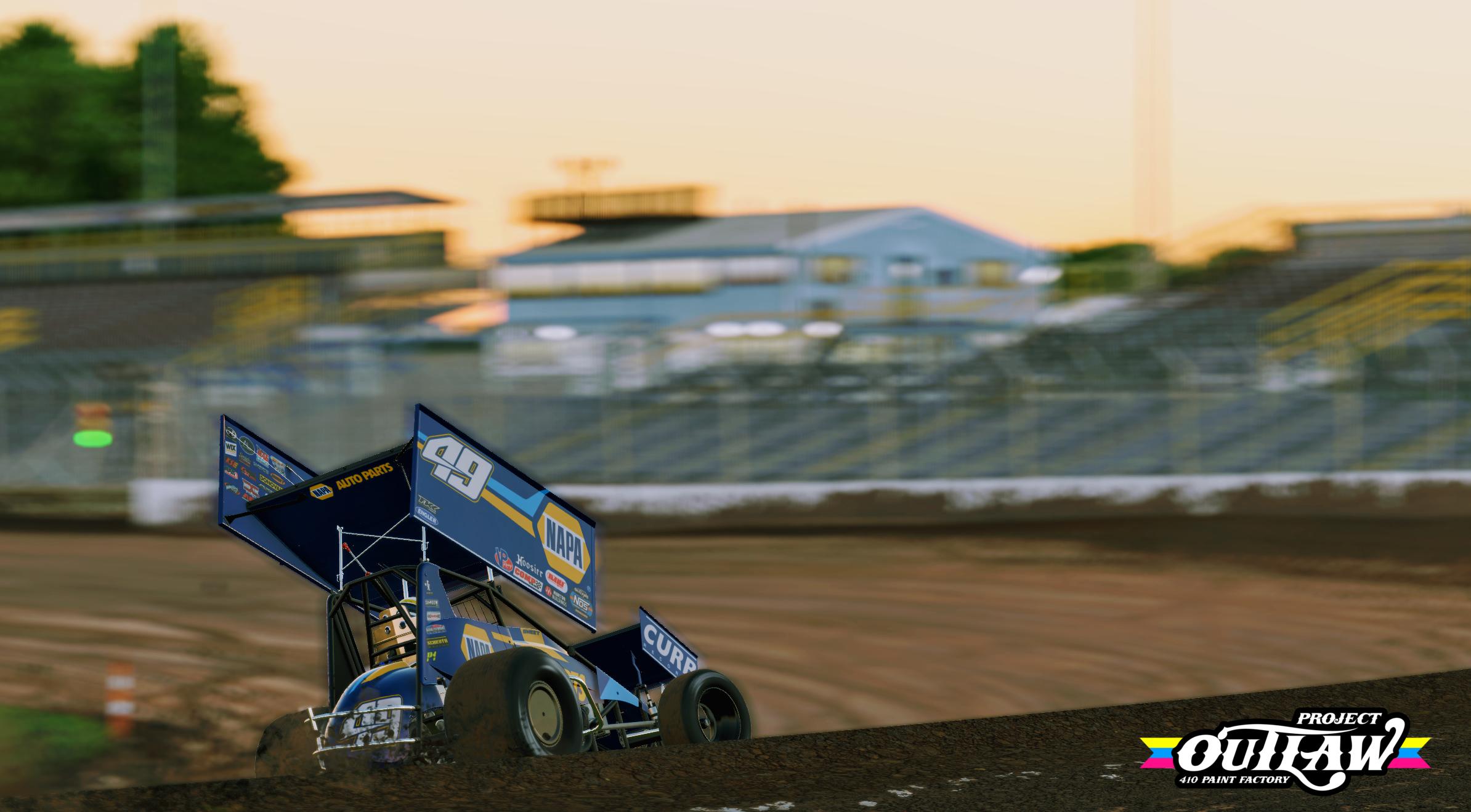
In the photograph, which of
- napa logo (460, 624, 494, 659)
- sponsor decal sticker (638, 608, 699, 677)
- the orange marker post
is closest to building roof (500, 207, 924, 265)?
the orange marker post

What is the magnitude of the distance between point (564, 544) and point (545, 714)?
38.3 inches

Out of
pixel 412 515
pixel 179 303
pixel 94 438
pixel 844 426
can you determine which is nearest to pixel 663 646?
pixel 412 515

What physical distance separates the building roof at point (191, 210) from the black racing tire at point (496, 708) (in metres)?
38.3

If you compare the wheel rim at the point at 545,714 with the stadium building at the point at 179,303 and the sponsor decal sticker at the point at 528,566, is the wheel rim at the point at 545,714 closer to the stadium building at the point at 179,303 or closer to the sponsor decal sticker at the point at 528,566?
the sponsor decal sticker at the point at 528,566

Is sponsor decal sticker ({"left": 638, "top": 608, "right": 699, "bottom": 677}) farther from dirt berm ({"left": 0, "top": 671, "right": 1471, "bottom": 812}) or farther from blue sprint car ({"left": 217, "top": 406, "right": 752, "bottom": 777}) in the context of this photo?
dirt berm ({"left": 0, "top": 671, "right": 1471, "bottom": 812})

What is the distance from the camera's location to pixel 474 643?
6.08 metres

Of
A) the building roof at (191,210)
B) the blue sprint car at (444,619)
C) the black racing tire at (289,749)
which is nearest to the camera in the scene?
the blue sprint car at (444,619)

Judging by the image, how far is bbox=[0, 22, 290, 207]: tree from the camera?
60281 millimetres

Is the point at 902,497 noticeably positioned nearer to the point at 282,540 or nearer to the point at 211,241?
the point at 282,540

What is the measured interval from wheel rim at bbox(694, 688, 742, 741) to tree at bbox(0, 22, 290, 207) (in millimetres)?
55491

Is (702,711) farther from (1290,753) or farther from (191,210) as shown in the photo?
(191,210)

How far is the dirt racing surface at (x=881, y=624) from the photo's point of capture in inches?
343

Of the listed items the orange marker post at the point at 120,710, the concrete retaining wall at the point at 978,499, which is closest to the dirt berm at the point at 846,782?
the orange marker post at the point at 120,710

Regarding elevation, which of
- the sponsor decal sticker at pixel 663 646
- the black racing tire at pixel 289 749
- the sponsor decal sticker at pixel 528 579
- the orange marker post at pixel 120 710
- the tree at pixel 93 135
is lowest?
the orange marker post at pixel 120 710
